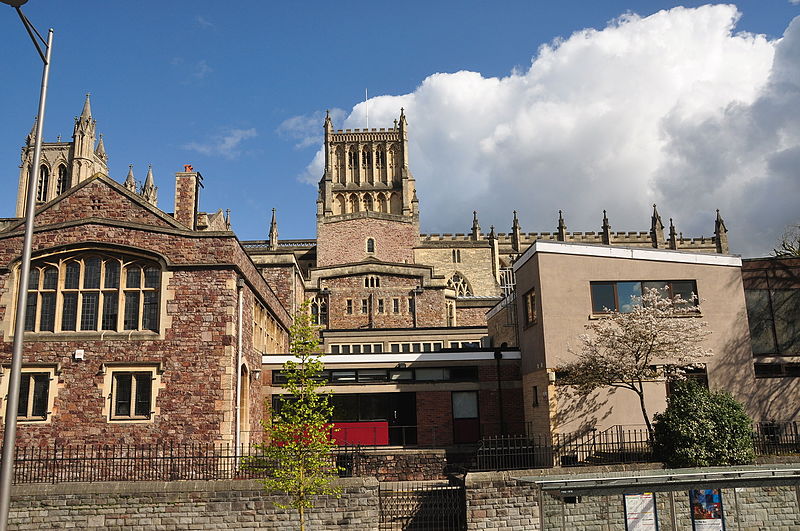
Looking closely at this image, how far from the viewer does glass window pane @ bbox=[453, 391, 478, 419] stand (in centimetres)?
2897

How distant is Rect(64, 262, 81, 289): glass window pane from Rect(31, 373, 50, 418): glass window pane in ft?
10.0

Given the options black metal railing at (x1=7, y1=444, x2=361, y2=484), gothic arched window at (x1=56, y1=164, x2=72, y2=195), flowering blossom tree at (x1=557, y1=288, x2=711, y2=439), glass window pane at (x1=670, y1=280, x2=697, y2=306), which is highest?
gothic arched window at (x1=56, y1=164, x2=72, y2=195)

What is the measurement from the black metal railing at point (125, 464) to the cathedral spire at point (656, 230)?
270 feet

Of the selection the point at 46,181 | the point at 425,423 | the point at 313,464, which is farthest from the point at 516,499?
the point at 46,181

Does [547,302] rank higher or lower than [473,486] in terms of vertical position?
higher

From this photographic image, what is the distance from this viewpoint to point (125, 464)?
20.8 meters

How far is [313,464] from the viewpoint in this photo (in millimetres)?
17172

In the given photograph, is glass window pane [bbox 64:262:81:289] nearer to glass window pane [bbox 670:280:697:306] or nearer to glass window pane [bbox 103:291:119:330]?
glass window pane [bbox 103:291:119:330]

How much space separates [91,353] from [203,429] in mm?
4556

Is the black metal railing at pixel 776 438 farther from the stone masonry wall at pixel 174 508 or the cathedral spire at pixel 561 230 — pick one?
the cathedral spire at pixel 561 230

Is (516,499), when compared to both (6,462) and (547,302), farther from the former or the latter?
(6,462)

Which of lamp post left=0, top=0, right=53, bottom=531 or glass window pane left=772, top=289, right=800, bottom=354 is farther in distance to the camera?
glass window pane left=772, top=289, right=800, bottom=354

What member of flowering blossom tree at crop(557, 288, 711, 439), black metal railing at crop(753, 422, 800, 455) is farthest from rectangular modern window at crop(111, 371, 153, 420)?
black metal railing at crop(753, 422, 800, 455)

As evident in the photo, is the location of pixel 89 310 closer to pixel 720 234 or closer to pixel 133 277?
pixel 133 277
